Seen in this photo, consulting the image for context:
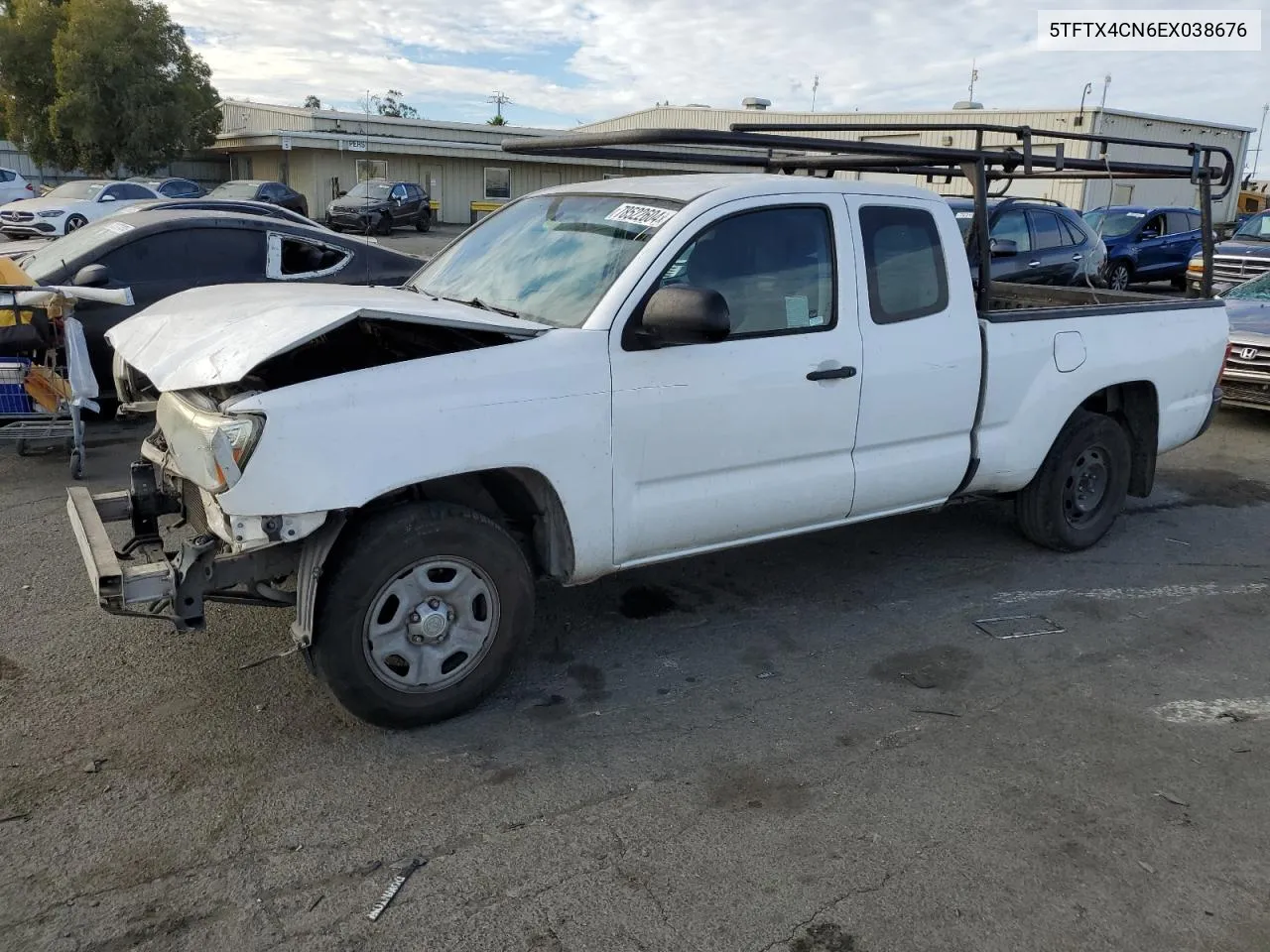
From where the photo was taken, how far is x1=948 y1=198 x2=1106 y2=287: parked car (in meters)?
12.1

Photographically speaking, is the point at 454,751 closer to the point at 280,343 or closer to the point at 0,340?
the point at 280,343

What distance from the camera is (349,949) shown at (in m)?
2.71

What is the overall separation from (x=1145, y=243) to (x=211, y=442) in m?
19.8

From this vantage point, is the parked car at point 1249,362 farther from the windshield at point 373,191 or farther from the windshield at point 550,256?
the windshield at point 373,191

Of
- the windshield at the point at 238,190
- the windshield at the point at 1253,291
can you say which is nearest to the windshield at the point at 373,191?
the windshield at the point at 238,190

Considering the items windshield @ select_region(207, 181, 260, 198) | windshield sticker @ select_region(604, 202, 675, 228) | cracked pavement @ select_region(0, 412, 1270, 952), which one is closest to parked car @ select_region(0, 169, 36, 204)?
windshield @ select_region(207, 181, 260, 198)

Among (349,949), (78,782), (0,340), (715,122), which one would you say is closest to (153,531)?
(78,782)

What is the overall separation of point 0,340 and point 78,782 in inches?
172

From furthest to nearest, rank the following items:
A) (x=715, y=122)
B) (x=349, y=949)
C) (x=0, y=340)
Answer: (x=715, y=122) → (x=0, y=340) → (x=349, y=949)

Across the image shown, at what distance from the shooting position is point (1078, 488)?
5.91 meters

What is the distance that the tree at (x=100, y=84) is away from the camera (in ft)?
123

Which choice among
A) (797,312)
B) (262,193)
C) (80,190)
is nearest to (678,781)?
(797,312)

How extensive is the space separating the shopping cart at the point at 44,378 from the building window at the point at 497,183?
37.3 metres

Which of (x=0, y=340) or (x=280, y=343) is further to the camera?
(x=0, y=340)
